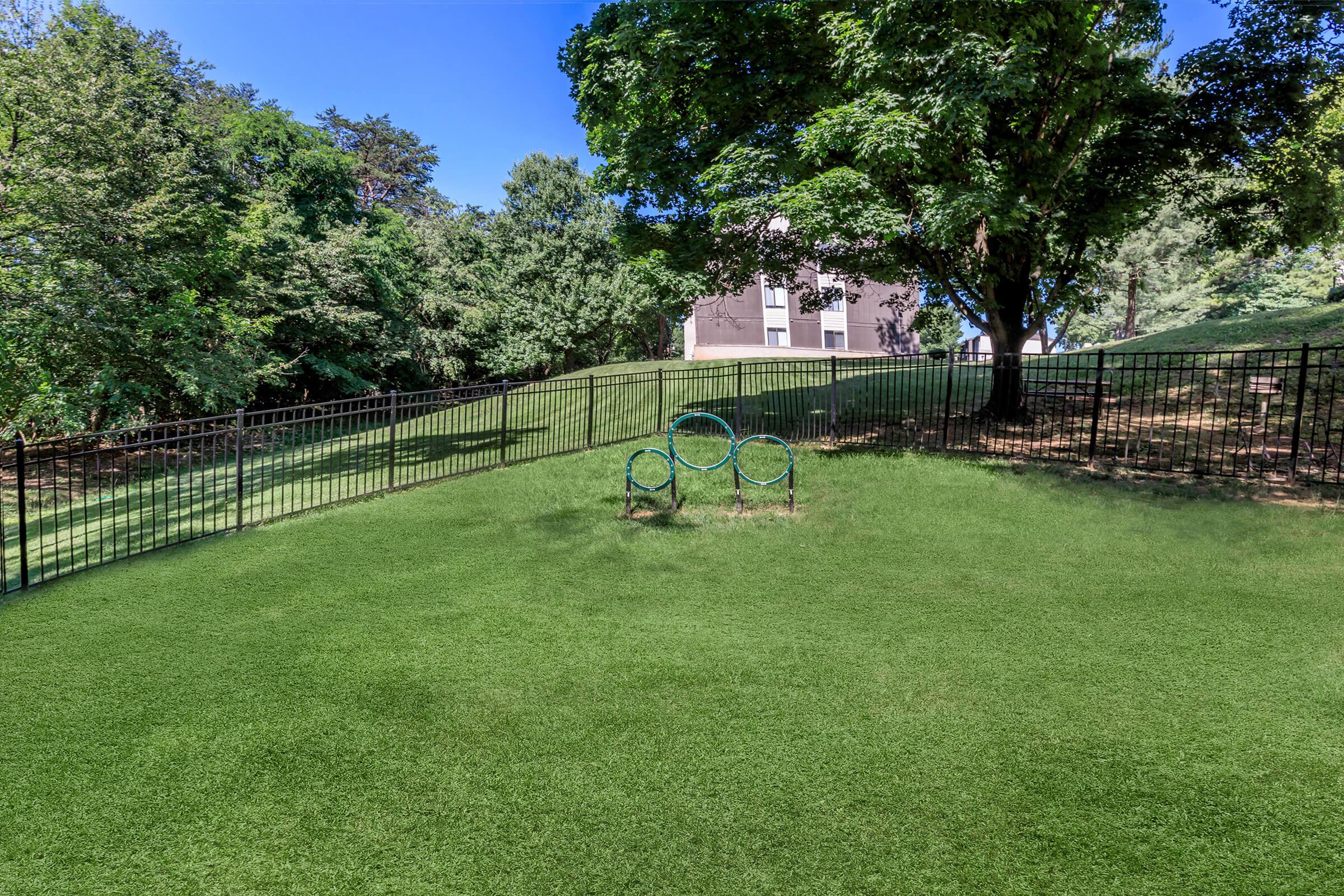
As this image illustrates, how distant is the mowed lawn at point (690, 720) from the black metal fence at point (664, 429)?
200 cm

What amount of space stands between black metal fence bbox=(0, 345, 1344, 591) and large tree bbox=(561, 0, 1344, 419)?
2062 mm

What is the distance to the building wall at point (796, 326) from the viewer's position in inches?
1494

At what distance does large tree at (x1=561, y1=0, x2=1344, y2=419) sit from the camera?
35.2 feet

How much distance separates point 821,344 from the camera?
4097 cm

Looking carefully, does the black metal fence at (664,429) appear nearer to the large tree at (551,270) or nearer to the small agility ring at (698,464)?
the small agility ring at (698,464)

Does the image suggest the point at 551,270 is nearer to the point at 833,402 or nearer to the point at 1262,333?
the point at 833,402

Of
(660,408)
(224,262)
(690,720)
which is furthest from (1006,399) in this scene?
(224,262)

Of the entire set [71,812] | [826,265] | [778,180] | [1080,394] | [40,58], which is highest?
[40,58]

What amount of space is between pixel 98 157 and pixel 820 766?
68.5ft

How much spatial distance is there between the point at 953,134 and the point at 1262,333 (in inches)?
587

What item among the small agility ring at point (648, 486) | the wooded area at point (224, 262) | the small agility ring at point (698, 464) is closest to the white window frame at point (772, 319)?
the wooded area at point (224, 262)

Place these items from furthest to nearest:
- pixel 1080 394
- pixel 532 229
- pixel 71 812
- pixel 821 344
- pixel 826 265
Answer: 1. pixel 821 344
2. pixel 532 229
3. pixel 1080 394
4. pixel 826 265
5. pixel 71 812

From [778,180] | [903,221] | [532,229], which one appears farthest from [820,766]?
[532,229]

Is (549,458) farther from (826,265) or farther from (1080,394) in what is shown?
(1080,394)
